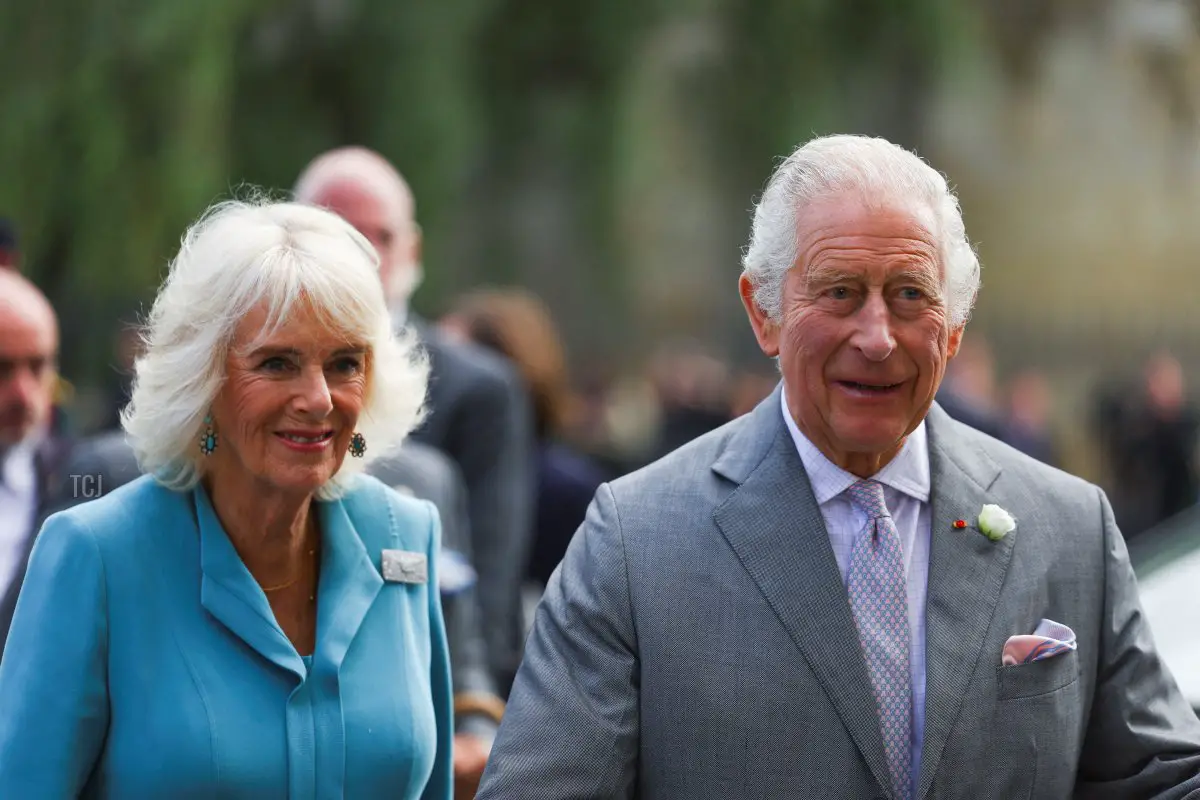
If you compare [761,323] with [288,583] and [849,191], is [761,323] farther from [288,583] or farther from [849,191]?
[288,583]

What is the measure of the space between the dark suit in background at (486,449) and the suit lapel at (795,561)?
2339 mm

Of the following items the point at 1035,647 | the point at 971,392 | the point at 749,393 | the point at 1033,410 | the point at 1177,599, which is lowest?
the point at 1033,410

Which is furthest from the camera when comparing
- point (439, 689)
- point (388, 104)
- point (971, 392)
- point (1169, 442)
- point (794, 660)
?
point (1169, 442)

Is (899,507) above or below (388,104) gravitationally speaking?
below

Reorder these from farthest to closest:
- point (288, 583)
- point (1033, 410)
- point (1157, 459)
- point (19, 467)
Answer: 1. point (1033, 410)
2. point (1157, 459)
3. point (19, 467)
4. point (288, 583)

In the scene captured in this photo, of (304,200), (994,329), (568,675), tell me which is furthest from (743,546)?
(994,329)

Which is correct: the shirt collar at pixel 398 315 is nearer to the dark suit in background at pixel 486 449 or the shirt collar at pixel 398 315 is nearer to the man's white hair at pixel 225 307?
the dark suit in background at pixel 486 449

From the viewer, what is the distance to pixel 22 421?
439cm

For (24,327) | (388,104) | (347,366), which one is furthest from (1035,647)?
(388,104)

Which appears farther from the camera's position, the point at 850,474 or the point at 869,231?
the point at 850,474

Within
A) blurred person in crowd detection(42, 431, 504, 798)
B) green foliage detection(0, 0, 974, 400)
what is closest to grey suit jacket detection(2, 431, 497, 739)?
blurred person in crowd detection(42, 431, 504, 798)

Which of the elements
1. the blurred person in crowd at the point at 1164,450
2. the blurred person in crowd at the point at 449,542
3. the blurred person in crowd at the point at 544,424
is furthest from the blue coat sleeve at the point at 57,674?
the blurred person in crowd at the point at 1164,450

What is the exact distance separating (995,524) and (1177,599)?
218 centimetres

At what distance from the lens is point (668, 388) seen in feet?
A: 53.0
